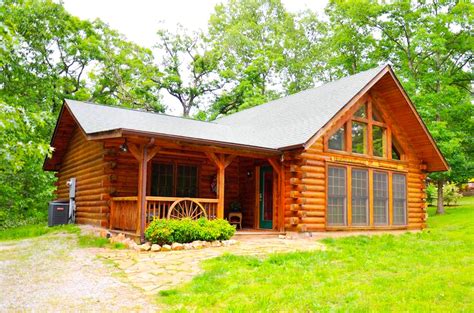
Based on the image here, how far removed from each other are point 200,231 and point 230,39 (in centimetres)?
2794

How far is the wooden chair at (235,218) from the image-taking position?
14047mm

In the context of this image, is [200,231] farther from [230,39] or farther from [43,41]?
[230,39]

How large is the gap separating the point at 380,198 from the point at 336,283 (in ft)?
29.6

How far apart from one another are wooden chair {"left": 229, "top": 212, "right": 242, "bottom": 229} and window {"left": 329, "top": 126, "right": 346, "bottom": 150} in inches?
148

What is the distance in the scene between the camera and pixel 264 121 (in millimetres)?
16953

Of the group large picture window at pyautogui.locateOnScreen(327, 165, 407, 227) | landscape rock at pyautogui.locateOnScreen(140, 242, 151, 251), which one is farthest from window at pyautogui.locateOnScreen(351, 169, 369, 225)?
landscape rock at pyautogui.locateOnScreen(140, 242, 151, 251)

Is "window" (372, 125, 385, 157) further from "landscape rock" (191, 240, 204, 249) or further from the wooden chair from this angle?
"landscape rock" (191, 240, 204, 249)

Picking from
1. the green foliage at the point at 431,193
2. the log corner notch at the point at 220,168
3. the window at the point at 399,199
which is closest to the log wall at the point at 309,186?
the window at the point at 399,199

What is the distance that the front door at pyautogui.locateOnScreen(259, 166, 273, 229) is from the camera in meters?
14.2

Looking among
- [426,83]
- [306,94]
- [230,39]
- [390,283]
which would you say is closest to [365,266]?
[390,283]

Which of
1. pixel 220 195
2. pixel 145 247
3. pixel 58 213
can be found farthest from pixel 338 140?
pixel 58 213

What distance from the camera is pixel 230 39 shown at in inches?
1405

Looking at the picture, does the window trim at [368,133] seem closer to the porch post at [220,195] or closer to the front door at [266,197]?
the front door at [266,197]

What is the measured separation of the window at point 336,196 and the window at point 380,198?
1.59 metres
